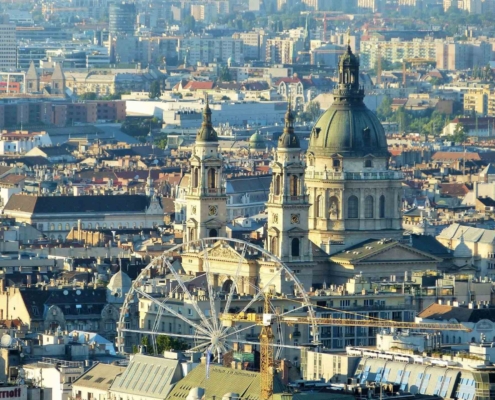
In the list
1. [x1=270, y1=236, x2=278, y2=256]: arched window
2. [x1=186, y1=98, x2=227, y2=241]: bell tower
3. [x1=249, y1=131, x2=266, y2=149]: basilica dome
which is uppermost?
[x1=186, y1=98, x2=227, y2=241]: bell tower

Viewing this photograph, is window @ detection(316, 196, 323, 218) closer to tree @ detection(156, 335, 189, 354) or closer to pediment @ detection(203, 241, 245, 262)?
pediment @ detection(203, 241, 245, 262)

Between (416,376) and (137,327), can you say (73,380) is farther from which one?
(137,327)

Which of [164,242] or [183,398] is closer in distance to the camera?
[183,398]

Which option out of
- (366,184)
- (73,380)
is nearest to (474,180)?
(366,184)

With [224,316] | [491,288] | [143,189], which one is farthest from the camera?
[143,189]

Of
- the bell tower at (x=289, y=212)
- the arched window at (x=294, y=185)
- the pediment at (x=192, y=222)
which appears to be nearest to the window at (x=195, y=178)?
the pediment at (x=192, y=222)

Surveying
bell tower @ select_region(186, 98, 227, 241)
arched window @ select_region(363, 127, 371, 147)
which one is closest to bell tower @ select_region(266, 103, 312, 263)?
bell tower @ select_region(186, 98, 227, 241)

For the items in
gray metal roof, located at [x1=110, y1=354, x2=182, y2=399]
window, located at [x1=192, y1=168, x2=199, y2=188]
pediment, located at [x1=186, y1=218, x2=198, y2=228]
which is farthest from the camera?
window, located at [x1=192, y1=168, x2=199, y2=188]
